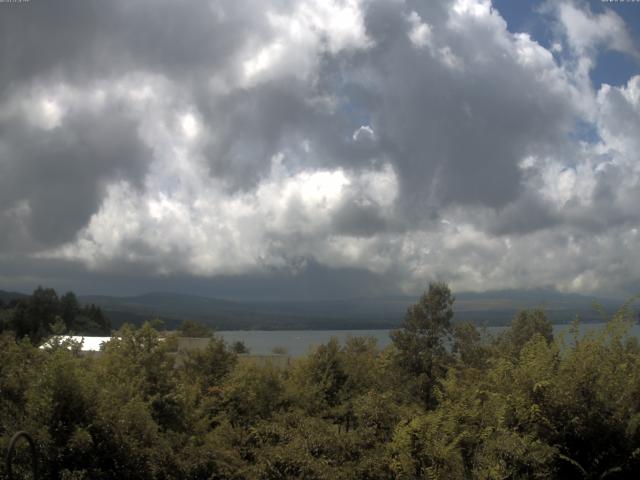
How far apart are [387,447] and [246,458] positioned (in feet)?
10.7

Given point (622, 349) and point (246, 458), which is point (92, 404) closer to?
point (246, 458)

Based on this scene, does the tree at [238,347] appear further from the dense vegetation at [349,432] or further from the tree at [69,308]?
the tree at [69,308]

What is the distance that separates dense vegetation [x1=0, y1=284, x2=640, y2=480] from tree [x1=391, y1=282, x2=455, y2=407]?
14142 mm

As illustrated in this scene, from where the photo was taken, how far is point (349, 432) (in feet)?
45.1

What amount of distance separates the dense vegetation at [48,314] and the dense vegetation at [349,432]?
6093 centimetres

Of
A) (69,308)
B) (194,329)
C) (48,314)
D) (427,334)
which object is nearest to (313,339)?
(427,334)

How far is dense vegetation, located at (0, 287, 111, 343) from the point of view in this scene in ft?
259

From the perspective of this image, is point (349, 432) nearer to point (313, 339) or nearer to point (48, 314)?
point (313, 339)

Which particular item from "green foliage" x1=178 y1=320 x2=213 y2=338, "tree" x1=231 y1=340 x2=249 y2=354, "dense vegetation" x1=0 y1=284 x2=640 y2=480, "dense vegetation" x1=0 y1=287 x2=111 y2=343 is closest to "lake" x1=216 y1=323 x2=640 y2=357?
"tree" x1=231 y1=340 x2=249 y2=354

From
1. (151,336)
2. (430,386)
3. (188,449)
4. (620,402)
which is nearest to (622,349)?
(620,402)

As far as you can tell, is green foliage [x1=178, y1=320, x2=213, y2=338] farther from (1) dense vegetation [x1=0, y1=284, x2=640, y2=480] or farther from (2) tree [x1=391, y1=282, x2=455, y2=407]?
(1) dense vegetation [x1=0, y1=284, x2=640, y2=480]

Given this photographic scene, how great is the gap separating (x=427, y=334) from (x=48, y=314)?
67.2 meters

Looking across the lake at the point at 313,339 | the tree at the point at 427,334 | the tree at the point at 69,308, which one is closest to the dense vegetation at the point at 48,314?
the tree at the point at 69,308

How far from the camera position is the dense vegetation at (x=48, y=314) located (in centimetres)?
7906
